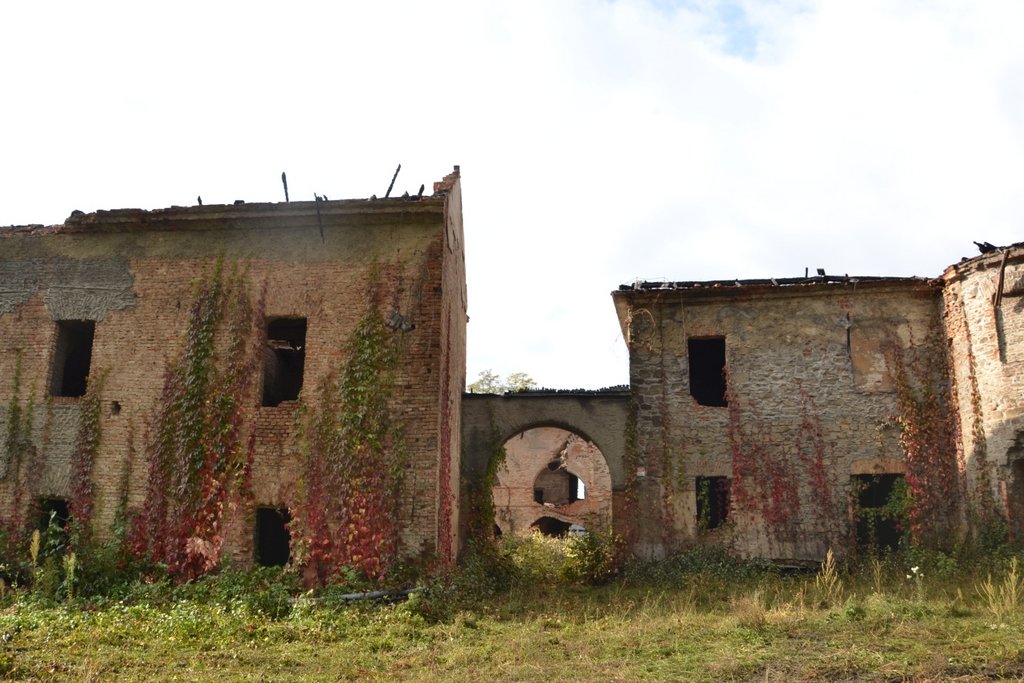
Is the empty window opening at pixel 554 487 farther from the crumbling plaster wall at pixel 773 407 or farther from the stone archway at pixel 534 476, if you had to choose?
the crumbling plaster wall at pixel 773 407

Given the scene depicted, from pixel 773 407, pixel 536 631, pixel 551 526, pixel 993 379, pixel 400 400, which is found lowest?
pixel 536 631

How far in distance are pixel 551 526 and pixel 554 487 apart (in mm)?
1547

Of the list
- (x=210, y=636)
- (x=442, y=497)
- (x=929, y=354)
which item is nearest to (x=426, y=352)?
(x=442, y=497)

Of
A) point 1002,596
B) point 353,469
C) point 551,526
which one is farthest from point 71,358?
point 551,526

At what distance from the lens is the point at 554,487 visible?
28.7m

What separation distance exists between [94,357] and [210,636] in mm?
6054

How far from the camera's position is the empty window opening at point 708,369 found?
16159 mm

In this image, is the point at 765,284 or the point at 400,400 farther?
the point at 765,284

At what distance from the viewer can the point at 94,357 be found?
1283 cm

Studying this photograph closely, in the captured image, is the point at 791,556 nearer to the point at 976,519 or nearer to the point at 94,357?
the point at 976,519

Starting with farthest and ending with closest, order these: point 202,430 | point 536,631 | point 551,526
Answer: point 551,526
point 202,430
point 536,631

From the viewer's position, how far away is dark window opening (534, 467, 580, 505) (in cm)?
2847

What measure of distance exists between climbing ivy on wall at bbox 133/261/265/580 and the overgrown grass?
78 cm

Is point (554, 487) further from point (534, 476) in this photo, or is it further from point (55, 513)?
point (55, 513)
